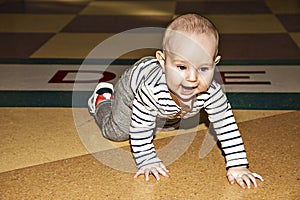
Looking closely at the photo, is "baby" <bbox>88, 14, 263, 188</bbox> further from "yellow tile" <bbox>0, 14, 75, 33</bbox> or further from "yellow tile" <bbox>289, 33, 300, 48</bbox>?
"yellow tile" <bbox>0, 14, 75, 33</bbox>

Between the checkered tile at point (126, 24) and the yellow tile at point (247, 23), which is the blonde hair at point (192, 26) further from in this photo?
the yellow tile at point (247, 23)

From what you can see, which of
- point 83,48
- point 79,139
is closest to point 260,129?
point 79,139

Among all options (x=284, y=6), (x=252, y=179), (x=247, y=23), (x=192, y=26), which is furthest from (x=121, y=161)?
(x=284, y=6)

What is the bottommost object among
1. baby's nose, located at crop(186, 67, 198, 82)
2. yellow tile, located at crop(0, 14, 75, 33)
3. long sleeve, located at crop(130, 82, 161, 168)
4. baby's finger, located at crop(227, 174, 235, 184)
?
yellow tile, located at crop(0, 14, 75, 33)

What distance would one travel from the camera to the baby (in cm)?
144

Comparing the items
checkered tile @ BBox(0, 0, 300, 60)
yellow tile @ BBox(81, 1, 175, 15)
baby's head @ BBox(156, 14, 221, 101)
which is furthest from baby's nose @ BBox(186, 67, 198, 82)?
yellow tile @ BBox(81, 1, 175, 15)

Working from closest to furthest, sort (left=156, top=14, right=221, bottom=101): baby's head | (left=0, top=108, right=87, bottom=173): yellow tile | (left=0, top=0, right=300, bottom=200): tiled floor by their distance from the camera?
(left=156, top=14, right=221, bottom=101): baby's head, (left=0, top=0, right=300, bottom=200): tiled floor, (left=0, top=108, right=87, bottom=173): yellow tile

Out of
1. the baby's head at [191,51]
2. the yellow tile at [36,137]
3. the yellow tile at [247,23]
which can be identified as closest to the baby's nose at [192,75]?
the baby's head at [191,51]

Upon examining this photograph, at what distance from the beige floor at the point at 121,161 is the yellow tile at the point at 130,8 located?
2302 millimetres

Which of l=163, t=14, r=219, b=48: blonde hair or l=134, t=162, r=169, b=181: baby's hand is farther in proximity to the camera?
l=134, t=162, r=169, b=181: baby's hand

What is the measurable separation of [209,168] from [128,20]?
8.00ft

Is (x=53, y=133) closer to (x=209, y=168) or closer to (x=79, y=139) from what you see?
(x=79, y=139)

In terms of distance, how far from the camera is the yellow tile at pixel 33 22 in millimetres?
3686

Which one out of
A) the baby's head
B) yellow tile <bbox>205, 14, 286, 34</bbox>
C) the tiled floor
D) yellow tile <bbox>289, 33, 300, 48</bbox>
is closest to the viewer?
the baby's head
